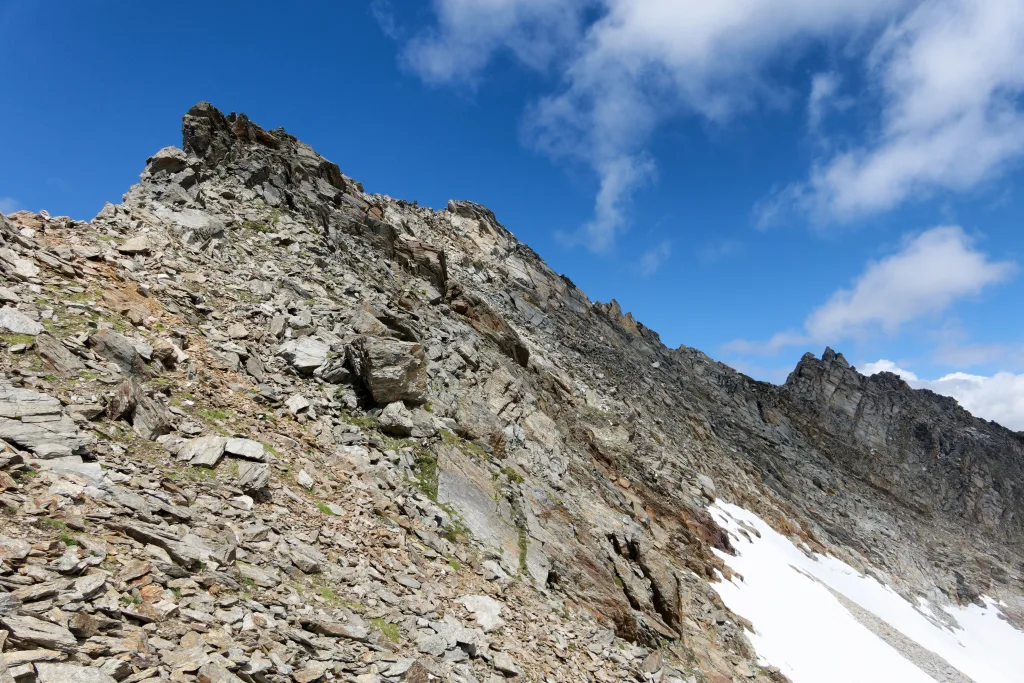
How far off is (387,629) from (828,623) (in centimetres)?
3240

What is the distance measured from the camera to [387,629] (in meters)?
10.9

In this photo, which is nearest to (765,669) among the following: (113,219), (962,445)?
(113,219)

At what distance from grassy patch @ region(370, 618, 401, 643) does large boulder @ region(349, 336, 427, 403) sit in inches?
338

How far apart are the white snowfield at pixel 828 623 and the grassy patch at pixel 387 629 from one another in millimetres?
20044

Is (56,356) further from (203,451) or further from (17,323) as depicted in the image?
(203,451)

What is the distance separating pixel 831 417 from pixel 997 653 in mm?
34590

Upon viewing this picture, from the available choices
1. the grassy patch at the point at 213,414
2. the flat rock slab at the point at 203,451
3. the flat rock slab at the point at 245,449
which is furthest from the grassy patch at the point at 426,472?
the flat rock slab at the point at 203,451

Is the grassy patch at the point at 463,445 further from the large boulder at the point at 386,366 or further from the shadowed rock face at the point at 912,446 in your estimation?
the shadowed rock face at the point at 912,446

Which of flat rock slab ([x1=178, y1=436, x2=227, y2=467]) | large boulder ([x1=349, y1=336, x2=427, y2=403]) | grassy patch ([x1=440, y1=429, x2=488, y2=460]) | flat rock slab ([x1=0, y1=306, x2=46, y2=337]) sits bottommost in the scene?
flat rock slab ([x1=178, y1=436, x2=227, y2=467])

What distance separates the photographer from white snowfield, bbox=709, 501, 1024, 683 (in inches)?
1052

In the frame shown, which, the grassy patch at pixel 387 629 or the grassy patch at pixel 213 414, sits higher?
the grassy patch at pixel 213 414

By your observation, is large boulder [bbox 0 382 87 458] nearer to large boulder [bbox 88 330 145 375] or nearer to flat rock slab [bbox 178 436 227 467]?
flat rock slab [bbox 178 436 227 467]

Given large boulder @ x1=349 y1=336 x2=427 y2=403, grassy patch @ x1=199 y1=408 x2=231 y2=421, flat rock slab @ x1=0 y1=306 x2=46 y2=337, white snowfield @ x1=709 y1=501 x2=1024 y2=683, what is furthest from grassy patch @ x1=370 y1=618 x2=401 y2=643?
white snowfield @ x1=709 y1=501 x2=1024 y2=683

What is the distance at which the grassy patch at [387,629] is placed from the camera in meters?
10.7
